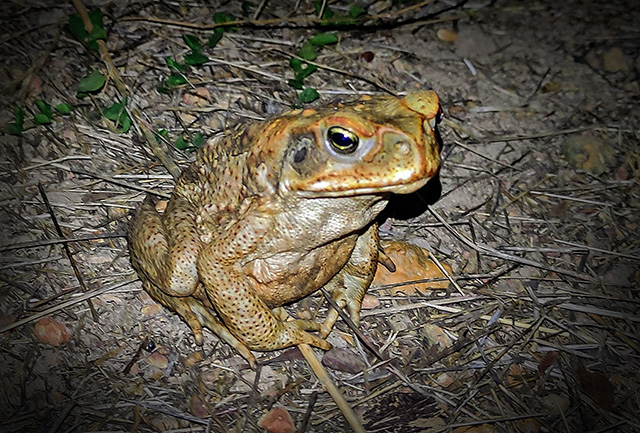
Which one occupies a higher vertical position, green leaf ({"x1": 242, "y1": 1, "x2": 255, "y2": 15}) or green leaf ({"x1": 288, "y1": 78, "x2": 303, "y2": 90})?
green leaf ({"x1": 242, "y1": 1, "x2": 255, "y2": 15})

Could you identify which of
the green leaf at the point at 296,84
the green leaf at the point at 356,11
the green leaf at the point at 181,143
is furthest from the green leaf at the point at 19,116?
the green leaf at the point at 356,11

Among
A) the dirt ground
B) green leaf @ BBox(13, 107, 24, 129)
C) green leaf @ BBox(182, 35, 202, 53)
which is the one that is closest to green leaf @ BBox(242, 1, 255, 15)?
the dirt ground

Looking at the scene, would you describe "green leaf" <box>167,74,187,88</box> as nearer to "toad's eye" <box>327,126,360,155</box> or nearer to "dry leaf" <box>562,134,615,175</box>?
"toad's eye" <box>327,126,360,155</box>

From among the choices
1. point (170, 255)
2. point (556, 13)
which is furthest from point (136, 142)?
point (556, 13)

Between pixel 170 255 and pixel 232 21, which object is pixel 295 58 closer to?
pixel 232 21

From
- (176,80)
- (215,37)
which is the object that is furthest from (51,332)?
(215,37)

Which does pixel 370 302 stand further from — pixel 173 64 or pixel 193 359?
pixel 173 64
